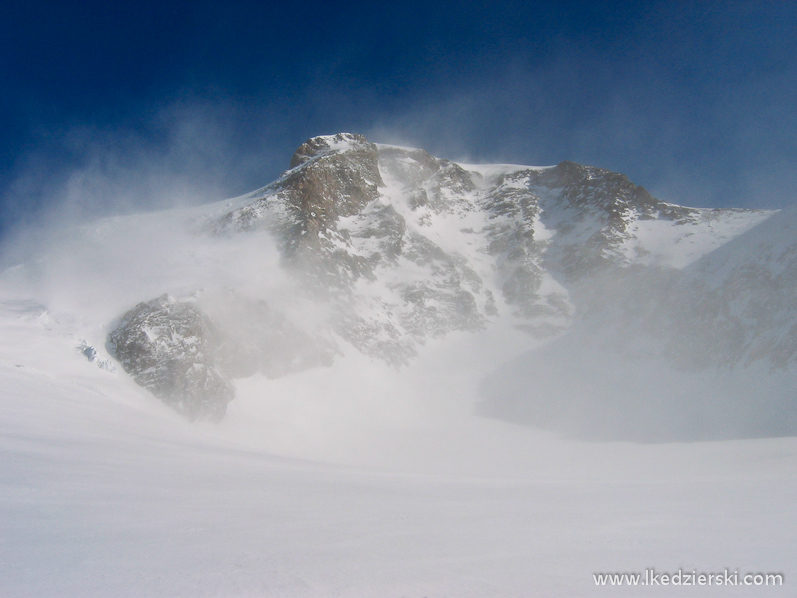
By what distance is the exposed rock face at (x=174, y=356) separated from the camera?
31750mm

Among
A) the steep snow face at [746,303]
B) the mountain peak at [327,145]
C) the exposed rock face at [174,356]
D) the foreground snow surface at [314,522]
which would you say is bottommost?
the foreground snow surface at [314,522]

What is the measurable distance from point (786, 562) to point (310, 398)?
1480 inches

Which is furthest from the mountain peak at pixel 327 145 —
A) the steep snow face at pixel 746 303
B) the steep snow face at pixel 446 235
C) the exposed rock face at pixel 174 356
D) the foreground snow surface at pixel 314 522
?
the foreground snow surface at pixel 314 522

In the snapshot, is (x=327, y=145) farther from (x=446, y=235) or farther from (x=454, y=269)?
(x=454, y=269)

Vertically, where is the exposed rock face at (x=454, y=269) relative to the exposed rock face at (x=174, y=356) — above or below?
above

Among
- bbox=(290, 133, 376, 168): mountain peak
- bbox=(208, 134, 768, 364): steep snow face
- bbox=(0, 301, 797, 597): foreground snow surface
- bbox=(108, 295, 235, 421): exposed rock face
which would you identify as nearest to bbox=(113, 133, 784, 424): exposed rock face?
bbox=(108, 295, 235, 421): exposed rock face

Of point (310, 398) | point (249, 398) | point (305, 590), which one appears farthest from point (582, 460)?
point (305, 590)

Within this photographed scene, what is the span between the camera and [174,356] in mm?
33531

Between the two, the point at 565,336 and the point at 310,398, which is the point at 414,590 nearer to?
the point at 310,398

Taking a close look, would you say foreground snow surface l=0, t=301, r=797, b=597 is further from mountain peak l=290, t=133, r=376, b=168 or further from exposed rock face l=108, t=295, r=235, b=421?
mountain peak l=290, t=133, r=376, b=168

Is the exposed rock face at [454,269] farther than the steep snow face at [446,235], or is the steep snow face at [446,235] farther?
the steep snow face at [446,235]

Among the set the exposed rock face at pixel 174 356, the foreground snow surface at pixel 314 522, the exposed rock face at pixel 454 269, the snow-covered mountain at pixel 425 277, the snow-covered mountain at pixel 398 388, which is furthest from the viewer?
the exposed rock face at pixel 454 269

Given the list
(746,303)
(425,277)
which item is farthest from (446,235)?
(746,303)

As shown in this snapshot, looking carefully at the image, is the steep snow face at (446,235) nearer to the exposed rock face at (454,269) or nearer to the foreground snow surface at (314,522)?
the exposed rock face at (454,269)
